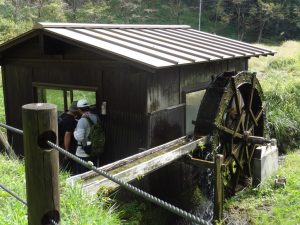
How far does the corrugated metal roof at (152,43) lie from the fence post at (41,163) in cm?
414

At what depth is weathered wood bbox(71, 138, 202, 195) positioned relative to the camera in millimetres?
4270

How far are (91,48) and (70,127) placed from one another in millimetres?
1583

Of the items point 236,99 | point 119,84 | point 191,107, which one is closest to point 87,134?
point 119,84

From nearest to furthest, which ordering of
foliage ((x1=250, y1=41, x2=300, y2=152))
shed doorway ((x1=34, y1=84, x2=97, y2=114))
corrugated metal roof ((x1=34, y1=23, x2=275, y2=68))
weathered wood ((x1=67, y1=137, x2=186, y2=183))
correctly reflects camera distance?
weathered wood ((x1=67, y1=137, x2=186, y2=183))
corrugated metal roof ((x1=34, y1=23, x2=275, y2=68))
shed doorway ((x1=34, y1=84, x2=97, y2=114))
foliage ((x1=250, y1=41, x2=300, y2=152))

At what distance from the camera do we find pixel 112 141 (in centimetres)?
749

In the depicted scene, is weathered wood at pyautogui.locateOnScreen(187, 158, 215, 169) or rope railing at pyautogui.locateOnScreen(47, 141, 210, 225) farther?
weathered wood at pyautogui.locateOnScreen(187, 158, 215, 169)

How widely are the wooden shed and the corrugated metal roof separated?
17mm

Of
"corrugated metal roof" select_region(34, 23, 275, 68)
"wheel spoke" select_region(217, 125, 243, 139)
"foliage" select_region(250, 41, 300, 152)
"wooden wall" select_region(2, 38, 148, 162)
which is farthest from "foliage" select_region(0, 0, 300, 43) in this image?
"wheel spoke" select_region(217, 125, 243, 139)

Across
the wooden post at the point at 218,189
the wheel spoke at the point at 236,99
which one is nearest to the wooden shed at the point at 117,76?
the wheel spoke at the point at 236,99

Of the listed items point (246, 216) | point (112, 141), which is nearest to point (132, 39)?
point (112, 141)

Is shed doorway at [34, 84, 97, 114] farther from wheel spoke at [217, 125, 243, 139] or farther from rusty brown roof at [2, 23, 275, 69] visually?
wheel spoke at [217, 125, 243, 139]

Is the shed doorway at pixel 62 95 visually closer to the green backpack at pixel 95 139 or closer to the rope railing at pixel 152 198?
the green backpack at pixel 95 139

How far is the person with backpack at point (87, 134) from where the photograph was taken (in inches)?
271

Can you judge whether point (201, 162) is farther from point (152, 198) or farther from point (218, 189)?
Answer: point (152, 198)
